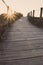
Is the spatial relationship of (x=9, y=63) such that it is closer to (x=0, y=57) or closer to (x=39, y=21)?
(x=0, y=57)

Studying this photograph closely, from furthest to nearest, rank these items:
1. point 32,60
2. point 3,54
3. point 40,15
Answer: point 40,15 < point 3,54 < point 32,60

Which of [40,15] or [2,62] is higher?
[40,15]

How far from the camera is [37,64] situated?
3.47m

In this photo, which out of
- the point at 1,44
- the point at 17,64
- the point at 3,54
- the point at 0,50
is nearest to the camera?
the point at 17,64

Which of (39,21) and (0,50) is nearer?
(0,50)

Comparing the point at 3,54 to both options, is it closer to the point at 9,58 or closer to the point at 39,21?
the point at 9,58

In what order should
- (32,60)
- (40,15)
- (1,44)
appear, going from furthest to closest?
(40,15) → (1,44) → (32,60)

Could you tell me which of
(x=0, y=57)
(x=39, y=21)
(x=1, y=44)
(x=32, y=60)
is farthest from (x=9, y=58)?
(x=39, y=21)

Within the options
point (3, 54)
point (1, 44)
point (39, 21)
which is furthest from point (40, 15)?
point (3, 54)

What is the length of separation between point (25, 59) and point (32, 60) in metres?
0.19

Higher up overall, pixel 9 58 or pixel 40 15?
pixel 40 15

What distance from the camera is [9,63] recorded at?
3500 mm

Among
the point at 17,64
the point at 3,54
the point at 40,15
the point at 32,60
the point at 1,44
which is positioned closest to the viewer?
the point at 17,64

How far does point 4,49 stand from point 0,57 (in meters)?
0.70
